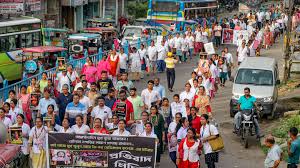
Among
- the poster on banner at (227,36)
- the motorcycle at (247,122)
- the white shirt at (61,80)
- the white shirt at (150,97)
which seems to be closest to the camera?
the white shirt at (150,97)

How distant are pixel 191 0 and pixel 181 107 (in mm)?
27795

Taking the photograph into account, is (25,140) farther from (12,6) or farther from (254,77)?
(12,6)

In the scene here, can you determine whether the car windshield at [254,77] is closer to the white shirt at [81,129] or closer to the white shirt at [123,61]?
the white shirt at [123,61]

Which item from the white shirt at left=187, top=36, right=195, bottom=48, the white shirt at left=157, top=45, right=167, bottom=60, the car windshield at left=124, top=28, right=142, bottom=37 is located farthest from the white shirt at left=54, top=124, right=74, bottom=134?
the car windshield at left=124, top=28, right=142, bottom=37

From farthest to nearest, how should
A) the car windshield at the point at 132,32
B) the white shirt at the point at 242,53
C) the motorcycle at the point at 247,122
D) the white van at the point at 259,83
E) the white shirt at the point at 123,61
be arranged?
the car windshield at the point at 132,32 < the white shirt at the point at 242,53 < the white shirt at the point at 123,61 < the white van at the point at 259,83 < the motorcycle at the point at 247,122

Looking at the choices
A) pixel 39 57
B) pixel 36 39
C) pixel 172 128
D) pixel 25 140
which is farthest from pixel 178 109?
pixel 36 39

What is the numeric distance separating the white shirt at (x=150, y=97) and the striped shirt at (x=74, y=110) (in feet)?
6.69

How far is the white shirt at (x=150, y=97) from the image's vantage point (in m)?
17.1

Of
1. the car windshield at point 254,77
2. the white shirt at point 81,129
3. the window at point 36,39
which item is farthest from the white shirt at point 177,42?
the white shirt at point 81,129

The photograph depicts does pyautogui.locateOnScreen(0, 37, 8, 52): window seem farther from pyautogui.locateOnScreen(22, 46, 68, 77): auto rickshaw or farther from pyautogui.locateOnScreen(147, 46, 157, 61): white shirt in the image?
pyautogui.locateOnScreen(147, 46, 157, 61): white shirt

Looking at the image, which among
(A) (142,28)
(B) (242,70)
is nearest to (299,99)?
(B) (242,70)

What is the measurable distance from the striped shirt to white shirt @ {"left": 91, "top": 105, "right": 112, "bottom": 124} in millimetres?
237

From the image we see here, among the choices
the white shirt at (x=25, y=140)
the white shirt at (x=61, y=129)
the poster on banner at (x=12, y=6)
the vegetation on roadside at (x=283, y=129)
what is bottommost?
the vegetation on roadside at (x=283, y=129)

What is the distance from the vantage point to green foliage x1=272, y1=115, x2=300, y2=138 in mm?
18062
